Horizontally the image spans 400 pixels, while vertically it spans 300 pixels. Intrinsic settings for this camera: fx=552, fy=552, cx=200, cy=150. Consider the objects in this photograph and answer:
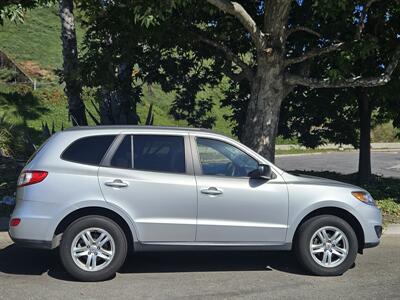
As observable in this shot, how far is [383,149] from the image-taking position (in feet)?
96.5

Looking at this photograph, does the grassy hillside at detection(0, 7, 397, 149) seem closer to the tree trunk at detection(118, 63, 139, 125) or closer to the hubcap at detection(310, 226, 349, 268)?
the tree trunk at detection(118, 63, 139, 125)

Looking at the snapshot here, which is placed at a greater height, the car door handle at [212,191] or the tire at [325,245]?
the car door handle at [212,191]

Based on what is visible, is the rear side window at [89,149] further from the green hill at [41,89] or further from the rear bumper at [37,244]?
the green hill at [41,89]

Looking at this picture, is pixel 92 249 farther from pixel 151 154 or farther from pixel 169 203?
pixel 151 154

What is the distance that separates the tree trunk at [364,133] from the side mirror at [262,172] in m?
6.08

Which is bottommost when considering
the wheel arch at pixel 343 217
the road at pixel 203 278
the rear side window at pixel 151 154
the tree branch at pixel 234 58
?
the road at pixel 203 278

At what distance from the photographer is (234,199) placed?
5.81m

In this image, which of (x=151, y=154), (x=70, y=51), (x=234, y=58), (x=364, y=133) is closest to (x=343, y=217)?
(x=151, y=154)

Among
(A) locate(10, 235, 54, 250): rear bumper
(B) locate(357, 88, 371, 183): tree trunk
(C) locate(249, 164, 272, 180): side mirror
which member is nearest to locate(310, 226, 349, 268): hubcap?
(C) locate(249, 164, 272, 180): side mirror

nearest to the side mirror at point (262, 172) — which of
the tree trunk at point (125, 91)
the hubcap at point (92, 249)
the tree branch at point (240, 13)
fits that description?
the hubcap at point (92, 249)

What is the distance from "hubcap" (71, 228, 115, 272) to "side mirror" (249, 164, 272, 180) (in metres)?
1.65

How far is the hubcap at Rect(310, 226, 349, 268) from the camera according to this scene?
6.06 meters

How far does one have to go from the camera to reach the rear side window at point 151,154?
5855 millimetres

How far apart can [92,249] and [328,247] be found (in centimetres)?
255
